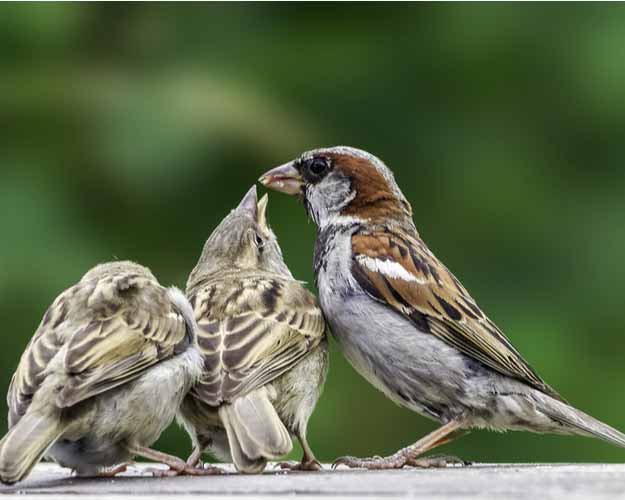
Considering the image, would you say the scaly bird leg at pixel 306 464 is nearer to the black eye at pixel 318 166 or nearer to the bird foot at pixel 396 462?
the bird foot at pixel 396 462

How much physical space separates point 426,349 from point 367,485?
2.84 feet

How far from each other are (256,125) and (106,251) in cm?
62

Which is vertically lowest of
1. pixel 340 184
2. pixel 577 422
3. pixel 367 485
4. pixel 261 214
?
pixel 577 422

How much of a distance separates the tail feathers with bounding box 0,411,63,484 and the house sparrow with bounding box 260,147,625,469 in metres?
0.77

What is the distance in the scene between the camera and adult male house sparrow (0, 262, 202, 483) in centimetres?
257

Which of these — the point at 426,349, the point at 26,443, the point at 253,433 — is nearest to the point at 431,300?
the point at 426,349

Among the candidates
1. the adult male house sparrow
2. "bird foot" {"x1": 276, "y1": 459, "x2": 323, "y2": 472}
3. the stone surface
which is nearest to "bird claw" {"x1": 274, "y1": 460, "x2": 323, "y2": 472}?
"bird foot" {"x1": 276, "y1": 459, "x2": 323, "y2": 472}

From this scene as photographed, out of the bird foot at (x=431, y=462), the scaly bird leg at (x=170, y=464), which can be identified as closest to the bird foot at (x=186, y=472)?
the scaly bird leg at (x=170, y=464)

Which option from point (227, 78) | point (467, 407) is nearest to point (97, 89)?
point (227, 78)

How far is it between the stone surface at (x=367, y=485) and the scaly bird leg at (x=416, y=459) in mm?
209

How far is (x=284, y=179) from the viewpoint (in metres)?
3.70

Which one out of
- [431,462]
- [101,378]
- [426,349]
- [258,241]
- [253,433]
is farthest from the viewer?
[258,241]

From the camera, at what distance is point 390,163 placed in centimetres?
427

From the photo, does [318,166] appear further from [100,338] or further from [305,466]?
[100,338]
